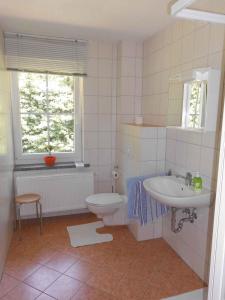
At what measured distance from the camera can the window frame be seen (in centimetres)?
275

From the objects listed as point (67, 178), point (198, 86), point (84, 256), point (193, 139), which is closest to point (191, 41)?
point (198, 86)

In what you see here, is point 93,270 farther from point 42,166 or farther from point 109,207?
point 42,166

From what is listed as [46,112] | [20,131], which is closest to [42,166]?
[20,131]

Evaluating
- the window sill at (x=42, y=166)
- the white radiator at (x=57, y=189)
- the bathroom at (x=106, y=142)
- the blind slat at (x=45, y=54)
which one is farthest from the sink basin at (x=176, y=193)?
the blind slat at (x=45, y=54)

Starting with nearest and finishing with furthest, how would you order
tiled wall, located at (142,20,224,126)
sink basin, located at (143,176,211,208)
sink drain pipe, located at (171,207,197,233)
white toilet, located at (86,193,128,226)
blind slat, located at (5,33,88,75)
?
sink basin, located at (143,176,211,208)
tiled wall, located at (142,20,224,126)
sink drain pipe, located at (171,207,197,233)
white toilet, located at (86,193,128,226)
blind slat, located at (5,33,88,75)

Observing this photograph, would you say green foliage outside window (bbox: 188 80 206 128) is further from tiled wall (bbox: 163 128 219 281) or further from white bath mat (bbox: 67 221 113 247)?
white bath mat (bbox: 67 221 113 247)

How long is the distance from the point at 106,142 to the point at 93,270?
5.14 ft

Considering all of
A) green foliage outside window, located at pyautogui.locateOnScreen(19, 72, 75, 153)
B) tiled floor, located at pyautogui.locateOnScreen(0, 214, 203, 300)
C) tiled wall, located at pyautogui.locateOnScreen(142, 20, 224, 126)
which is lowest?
tiled floor, located at pyautogui.locateOnScreen(0, 214, 203, 300)

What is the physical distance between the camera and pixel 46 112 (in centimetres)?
289

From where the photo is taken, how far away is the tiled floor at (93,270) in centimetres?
176

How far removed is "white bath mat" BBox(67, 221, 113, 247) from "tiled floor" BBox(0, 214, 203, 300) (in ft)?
0.23

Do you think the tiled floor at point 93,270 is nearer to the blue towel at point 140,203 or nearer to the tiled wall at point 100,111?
the blue towel at point 140,203

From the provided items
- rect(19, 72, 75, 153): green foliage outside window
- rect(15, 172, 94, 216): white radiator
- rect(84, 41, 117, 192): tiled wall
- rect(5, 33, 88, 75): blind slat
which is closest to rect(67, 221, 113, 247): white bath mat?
rect(15, 172, 94, 216): white radiator

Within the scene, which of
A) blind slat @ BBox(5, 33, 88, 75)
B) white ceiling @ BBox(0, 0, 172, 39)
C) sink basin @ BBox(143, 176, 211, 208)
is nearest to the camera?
sink basin @ BBox(143, 176, 211, 208)
